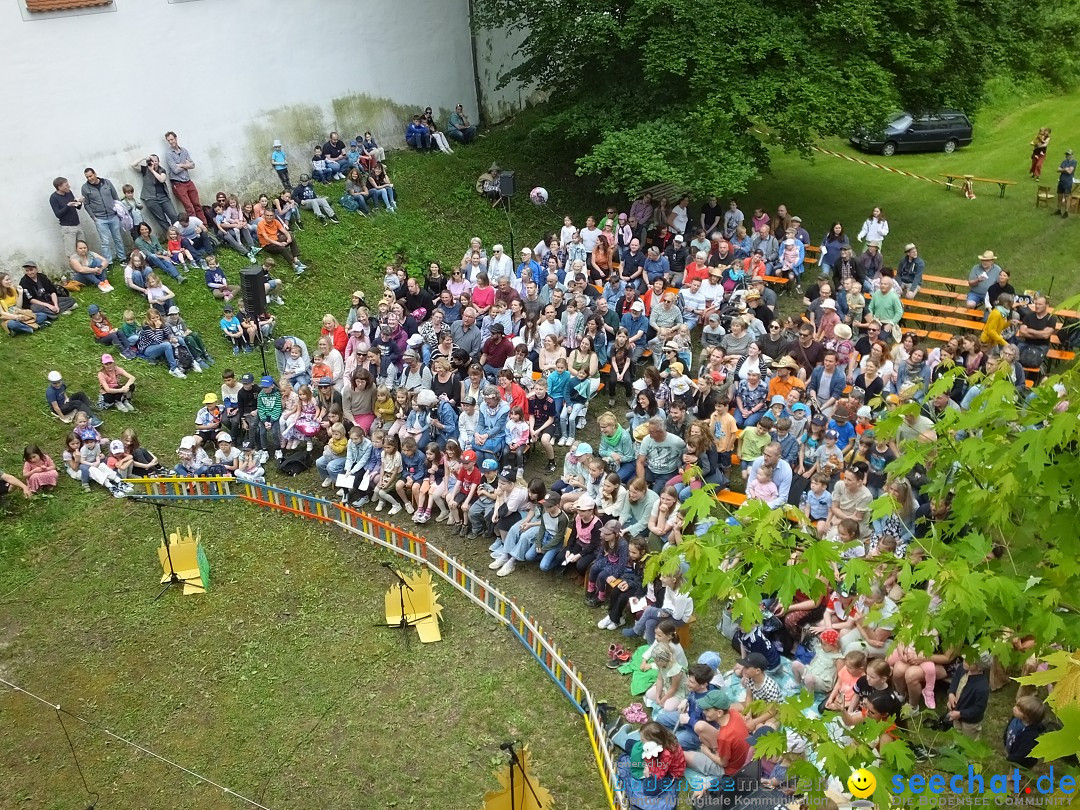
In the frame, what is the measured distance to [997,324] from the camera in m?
11.7

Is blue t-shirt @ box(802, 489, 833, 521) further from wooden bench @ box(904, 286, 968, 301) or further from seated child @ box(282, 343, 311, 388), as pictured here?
seated child @ box(282, 343, 311, 388)

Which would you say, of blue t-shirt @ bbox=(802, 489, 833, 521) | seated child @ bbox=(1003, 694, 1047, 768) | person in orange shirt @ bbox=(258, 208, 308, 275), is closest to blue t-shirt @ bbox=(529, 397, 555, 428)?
blue t-shirt @ bbox=(802, 489, 833, 521)

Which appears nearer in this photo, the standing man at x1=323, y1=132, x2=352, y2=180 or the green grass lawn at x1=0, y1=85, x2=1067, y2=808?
the green grass lawn at x1=0, y1=85, x2=1067, y2=808

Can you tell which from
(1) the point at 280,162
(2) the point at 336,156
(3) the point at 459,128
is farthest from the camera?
(3) the point at 459,128

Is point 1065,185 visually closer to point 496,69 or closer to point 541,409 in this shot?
point 541,409

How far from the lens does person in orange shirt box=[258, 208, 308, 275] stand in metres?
15.9

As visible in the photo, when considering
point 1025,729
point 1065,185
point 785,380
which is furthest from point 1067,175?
point 1025,729

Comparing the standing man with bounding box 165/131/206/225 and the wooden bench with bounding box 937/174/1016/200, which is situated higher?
the standing man with bounding box 165/131/206/225

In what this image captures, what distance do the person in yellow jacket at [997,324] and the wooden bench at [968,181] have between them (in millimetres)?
8194

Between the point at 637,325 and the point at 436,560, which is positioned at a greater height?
the point at 637,325

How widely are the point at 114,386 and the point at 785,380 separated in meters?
9.08

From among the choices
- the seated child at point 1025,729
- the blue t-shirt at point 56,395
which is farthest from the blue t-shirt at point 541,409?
the blue t-shirt at point 56,395

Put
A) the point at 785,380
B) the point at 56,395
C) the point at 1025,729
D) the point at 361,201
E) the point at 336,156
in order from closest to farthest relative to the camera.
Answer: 1. the point at 1025,729
2. the point at 785,380
3. the point at 56,395
4. the point at 361,201
5. the point at 336,156

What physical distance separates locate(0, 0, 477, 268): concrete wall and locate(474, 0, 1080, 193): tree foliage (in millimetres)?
4933
